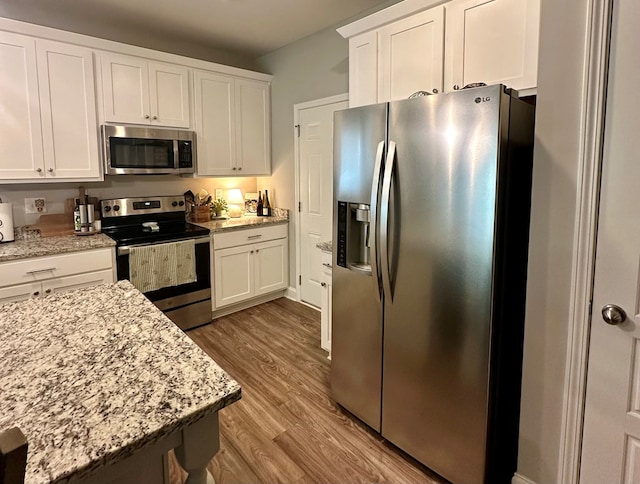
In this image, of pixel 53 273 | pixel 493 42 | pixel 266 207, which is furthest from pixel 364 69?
pixel 53 273

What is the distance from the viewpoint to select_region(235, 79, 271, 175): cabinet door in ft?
12.6

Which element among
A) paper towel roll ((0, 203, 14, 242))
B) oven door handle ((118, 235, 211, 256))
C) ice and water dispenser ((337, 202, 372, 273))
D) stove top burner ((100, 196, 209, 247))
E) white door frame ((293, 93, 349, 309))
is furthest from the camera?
white door frame ((293, 93, 349, 309))

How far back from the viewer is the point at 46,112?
8.99 feet

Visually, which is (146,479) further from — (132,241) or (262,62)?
(262,62)

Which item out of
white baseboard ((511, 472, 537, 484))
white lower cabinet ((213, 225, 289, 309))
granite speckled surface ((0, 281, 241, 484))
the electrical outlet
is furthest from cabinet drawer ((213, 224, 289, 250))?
white baseboard ((511, 472, 537, 484))

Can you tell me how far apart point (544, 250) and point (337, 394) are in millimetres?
1385

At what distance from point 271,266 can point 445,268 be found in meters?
2.60

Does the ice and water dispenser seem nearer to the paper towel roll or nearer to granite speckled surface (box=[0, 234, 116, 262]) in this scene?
granite speckled surface (box=[0, 234, 116, 262])

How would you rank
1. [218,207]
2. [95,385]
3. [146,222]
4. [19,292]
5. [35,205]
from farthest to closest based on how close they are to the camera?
[218,207]
[146,222]
[35,205]
[19,292]
[95,385]

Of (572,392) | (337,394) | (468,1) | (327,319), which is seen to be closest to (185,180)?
(327,319)

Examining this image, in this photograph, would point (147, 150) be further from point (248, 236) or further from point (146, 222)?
point (248, 236)

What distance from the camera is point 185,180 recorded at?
152 inches

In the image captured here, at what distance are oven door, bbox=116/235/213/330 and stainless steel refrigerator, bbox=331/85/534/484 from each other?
5.90 feet

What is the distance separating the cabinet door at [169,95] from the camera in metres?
3.22
